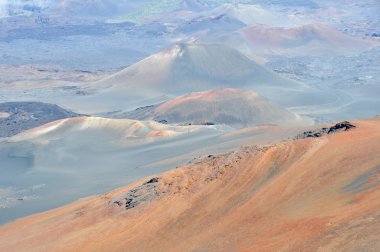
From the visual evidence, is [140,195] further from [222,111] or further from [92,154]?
[222,111]

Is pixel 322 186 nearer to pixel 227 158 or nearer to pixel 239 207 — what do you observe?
pixel 239 207

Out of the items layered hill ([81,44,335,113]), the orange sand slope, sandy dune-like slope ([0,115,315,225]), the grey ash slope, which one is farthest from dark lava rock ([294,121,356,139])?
layered hill ([81,44,335,113])

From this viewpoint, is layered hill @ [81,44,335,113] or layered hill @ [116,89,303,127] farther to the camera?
layered hill @ [81,44,335,113]

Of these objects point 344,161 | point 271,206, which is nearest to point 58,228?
point 271,206

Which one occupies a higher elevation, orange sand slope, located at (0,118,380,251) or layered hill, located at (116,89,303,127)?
orange sand slope, located at (0,118,380,251)

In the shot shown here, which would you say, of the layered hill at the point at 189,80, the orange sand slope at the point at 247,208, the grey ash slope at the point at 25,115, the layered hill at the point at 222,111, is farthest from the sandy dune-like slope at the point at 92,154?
the layered hill at the point at 189,80

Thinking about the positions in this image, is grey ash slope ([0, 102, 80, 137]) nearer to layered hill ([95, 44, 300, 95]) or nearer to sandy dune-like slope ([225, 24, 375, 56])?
layered hill ([95, 44, 300, 95])
